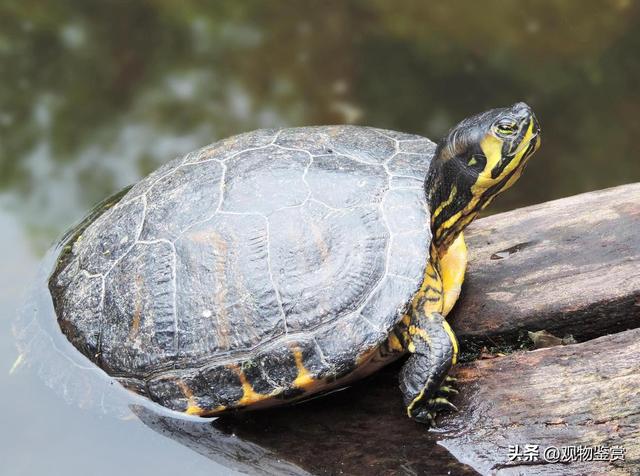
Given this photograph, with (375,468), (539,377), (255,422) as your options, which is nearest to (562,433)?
(539,377)

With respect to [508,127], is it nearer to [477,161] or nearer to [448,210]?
[477,161]

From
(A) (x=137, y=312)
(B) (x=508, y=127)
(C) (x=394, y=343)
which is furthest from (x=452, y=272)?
(A) (x=137, y=312)

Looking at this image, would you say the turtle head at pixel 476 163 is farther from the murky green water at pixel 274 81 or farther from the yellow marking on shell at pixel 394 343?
the murky green water at pixel 274 81

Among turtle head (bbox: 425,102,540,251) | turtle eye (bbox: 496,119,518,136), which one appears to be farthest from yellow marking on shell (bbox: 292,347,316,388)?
turtle eye (bbox: 496,119,518,136)

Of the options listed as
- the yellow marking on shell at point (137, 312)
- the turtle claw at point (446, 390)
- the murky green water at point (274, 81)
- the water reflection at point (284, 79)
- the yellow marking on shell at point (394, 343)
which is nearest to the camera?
the turtle claw at point (446, 390)

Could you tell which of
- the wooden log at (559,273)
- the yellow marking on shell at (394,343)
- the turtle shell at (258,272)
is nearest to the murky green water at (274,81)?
the turtle shell at (258,272)

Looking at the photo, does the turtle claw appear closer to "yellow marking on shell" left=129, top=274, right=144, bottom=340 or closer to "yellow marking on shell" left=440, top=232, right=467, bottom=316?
"yellow marking on shell" left=440, top=232, right=467, bottom=316

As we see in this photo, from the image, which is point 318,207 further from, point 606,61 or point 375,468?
point 606,61
